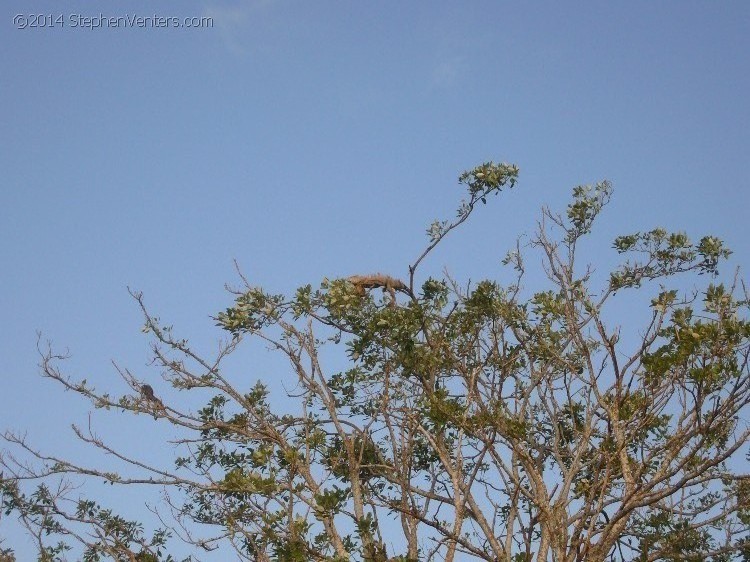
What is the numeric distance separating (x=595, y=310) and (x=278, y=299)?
3848mm

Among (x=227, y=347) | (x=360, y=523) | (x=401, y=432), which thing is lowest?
(x=360, y=523)

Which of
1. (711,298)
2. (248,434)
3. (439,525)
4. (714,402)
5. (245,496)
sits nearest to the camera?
(714,402)

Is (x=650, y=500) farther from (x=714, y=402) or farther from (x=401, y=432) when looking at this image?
(x=401, y=432)

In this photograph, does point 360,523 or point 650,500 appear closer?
point 650,500

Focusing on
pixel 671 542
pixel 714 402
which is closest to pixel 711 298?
pixel 714 402

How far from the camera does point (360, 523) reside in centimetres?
856

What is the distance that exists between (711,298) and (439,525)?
3762 millimetres

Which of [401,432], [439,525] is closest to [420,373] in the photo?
[401,432]

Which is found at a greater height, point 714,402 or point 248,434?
point 248,434

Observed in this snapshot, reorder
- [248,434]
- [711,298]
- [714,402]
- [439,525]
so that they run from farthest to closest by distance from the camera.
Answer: [248,434], [439,525], [711,298], [714,402]

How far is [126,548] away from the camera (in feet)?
34.8

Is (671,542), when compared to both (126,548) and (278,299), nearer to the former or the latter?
(278,299)

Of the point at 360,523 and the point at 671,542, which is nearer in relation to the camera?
the point at 360,523

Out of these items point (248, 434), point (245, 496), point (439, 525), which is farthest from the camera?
point (248, 434)
